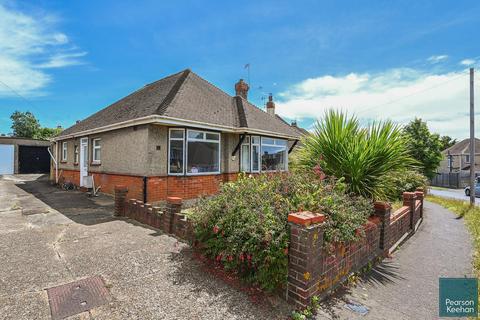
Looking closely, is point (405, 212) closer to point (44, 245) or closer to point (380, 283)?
point (380, 283)

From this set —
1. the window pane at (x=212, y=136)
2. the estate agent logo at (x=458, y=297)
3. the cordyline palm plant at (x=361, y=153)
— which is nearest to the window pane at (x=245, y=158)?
the window pane at (x=212, y=136)

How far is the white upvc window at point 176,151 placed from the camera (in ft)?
28.6

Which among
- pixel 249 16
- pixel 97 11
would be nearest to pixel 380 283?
pixel 249 16

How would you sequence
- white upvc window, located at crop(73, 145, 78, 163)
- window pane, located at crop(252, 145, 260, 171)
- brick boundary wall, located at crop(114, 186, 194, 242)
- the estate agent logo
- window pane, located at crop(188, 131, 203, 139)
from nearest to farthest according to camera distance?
the estate agent logo → brick boundary wall, located at crop(114, 186, 194, 242) → window pane, located at crop(188, 131, 203, 139) → window pane, located at crop(252, 145, 260, 171) → white upvc window, located at crop(73, 145, 78, 163)

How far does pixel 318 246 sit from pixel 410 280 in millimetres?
2427

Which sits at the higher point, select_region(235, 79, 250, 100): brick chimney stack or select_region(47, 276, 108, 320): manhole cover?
select_region(235, 79, 250, 100): brick chimney stack

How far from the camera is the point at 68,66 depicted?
14297 millimetres

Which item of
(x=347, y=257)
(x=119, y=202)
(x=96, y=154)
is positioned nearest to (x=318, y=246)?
(x=347, y=257)

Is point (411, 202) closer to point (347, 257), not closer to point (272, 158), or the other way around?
point (347, 257)

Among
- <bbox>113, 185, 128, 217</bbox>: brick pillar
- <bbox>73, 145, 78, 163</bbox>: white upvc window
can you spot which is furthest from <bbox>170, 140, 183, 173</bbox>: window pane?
<bbox>73, 145, 78, 163</bbox>: white upvc window

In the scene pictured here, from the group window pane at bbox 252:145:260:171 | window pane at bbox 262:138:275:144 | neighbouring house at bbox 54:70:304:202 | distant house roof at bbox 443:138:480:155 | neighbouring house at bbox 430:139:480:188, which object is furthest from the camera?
distant house roof at bbox 443:138:480:155

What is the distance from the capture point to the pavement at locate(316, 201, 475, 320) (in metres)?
2.98

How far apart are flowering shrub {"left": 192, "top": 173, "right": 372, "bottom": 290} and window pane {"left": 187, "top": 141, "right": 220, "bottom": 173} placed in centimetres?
497

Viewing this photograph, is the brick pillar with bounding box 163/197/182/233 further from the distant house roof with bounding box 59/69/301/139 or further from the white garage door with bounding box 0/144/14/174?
the white garage door with bounding box 0/144/14/174
